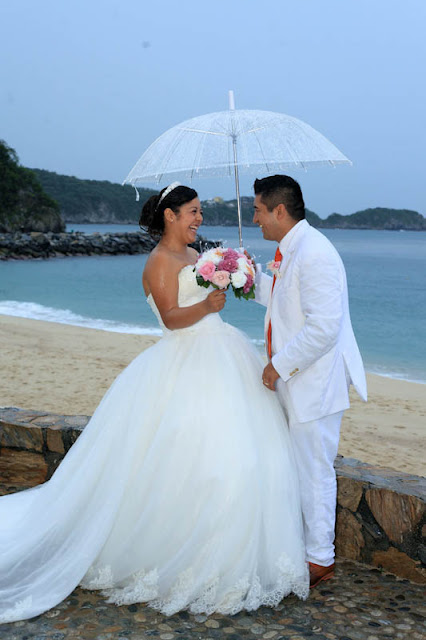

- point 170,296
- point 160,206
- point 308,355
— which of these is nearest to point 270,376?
point 308,355

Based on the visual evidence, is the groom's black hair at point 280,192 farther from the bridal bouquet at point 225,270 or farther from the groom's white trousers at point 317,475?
the groom's white trousers at point 317,475

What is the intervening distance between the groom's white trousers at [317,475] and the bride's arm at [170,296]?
780mm

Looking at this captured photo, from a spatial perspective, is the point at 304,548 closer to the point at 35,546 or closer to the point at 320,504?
the point at 320,504

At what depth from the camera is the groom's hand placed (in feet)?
11.9

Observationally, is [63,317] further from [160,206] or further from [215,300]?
[215,300]

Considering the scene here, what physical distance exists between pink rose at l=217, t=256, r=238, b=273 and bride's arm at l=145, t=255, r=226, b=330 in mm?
228

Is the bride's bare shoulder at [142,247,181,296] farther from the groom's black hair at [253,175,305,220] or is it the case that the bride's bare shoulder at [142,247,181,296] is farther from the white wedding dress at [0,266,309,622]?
the groom's black hair at [253,175,305,220]

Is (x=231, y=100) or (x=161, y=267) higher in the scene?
(x=231, y=100)

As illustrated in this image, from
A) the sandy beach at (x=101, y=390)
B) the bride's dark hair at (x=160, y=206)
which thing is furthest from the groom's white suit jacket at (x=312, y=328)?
the sandy beach at (x=101, y=390)

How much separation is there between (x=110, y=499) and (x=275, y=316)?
53.5 inches

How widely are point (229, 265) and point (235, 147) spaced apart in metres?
0.90

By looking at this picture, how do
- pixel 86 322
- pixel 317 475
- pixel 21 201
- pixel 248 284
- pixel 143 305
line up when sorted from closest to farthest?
pixel 317 475 → pixel 248 284 → pixel 86 322 → pixel 143 305 → pixel 21 201

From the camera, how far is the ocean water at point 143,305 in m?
20.2

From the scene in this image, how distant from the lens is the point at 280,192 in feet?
11.7
